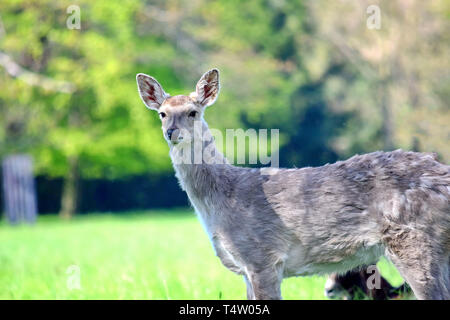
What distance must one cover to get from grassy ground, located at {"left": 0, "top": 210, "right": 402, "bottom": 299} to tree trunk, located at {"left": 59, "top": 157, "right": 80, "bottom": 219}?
3.77 metres

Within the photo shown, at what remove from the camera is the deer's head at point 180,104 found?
19.0 ft

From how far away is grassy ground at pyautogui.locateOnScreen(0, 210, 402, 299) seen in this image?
8.26 metres

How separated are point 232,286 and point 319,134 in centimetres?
2340

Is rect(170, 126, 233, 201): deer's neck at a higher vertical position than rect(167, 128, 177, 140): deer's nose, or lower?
lower

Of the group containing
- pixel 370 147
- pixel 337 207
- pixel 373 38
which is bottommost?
pixel 370 147

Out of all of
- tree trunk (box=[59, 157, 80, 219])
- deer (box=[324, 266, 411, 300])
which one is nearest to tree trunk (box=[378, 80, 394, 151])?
tree trunk (box=[59, 157, 80, 219])

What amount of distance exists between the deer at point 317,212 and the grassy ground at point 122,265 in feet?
6.46

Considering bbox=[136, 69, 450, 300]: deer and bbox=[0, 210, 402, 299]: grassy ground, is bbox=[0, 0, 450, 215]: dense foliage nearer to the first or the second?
bbox=[0, 210, 402, 299]: grassy ground

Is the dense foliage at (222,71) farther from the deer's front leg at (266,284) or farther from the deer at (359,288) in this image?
the deer's front leg at (266,284)

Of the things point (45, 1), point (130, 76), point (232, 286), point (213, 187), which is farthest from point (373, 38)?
point (213, 187)

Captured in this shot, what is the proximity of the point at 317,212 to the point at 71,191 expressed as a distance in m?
25.7

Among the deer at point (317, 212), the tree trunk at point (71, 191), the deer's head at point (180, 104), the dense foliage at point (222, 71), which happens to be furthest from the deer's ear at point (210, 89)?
the tree trunk at point (71, 191)
